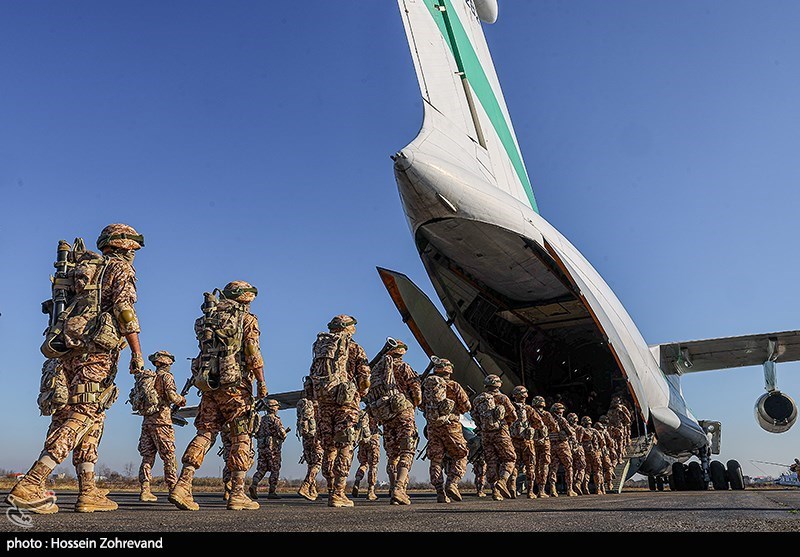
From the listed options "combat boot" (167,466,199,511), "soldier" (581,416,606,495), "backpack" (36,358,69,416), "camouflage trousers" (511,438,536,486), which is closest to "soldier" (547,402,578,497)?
"soldier" (581,416,606,495)

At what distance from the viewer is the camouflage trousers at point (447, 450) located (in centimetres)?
851

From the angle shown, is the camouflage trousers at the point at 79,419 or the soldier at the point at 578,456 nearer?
the camouflage trousers at the point at 79,419

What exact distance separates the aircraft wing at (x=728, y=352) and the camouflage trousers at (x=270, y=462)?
11056 mm

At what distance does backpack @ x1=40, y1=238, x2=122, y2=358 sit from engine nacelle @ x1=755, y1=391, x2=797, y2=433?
16.5m

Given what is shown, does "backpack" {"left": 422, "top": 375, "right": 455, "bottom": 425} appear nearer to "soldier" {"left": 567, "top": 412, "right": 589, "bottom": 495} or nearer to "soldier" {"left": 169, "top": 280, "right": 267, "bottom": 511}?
"soldier" {"left": 169, "top": 280, "right": 267, "bottom": 511}

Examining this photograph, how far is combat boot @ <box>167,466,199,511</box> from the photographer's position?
5703mm

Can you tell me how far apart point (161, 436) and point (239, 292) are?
3456 mm

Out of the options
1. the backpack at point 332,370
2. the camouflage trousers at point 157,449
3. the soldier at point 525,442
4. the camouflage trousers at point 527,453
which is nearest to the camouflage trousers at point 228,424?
the backpack at point 332,370

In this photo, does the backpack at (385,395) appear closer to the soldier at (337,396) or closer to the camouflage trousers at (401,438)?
the camouflage trousers at (401,438)

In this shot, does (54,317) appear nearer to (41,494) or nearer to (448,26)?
(41,494)

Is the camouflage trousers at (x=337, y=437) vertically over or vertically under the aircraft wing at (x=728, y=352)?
under

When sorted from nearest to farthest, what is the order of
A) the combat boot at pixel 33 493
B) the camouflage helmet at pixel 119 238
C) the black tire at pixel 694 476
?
the combat boot at pixel 33 493, the camouflage helmet at pixel 119 238, the black tire at pixel 694 476

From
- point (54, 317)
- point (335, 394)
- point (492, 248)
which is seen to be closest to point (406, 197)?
point (492, 248)

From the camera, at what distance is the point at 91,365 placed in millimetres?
5051
